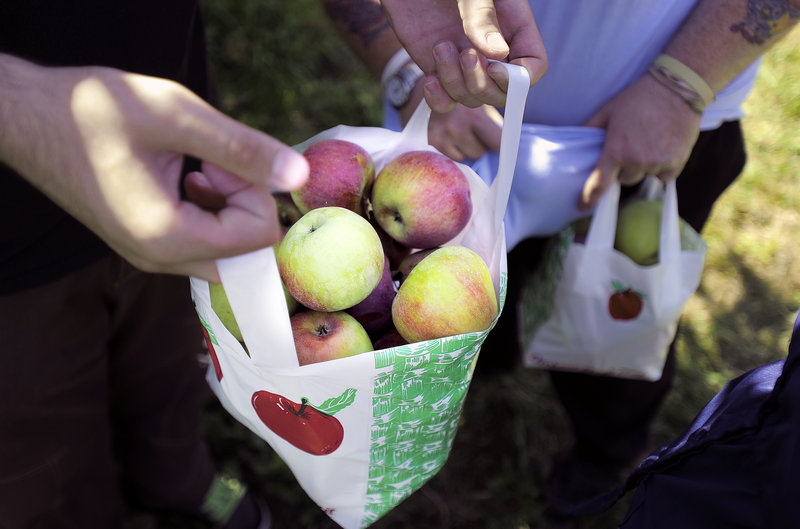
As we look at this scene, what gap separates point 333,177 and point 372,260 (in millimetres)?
196

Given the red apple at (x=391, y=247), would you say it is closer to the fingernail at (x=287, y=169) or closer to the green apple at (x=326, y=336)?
the green apple at (x=326, y=336)

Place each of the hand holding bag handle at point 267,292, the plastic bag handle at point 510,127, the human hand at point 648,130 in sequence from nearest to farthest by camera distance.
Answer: the hand holding bag handle at point 267,292
the plastic bag handle at point 510,127
the human hand at point 648,130

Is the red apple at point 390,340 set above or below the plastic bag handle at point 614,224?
below

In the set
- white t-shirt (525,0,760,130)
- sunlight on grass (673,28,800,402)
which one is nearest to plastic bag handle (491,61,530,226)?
white t-shirt (525,0,760,130)

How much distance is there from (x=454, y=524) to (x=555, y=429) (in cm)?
53

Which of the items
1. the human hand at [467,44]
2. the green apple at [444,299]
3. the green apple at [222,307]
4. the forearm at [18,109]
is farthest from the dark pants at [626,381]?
the forearm at [18,109]

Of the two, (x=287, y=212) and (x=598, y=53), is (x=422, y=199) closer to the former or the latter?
(x=287, y=212)

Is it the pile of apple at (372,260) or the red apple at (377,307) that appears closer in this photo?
the pile of apple at (372,260)

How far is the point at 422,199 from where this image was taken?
104 cm

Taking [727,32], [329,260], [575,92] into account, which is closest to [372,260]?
[329,260]

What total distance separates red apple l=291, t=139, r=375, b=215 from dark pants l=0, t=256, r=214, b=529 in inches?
18.3

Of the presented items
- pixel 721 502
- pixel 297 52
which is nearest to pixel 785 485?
pixel 721 502

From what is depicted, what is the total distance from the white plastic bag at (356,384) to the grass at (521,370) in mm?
902

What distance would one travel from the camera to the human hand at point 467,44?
965mm
